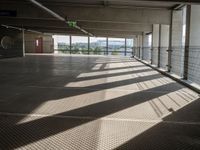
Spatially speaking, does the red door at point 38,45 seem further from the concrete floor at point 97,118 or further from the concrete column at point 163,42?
the concrete floor at point 97,118

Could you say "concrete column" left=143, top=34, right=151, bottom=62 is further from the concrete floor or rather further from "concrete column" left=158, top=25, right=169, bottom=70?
the concrete floor

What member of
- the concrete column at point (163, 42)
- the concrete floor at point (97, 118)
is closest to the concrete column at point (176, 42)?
the concrete column at point (163, 42)

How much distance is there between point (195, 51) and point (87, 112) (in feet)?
19.3

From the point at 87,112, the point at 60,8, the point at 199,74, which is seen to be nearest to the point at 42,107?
the point at 87,112

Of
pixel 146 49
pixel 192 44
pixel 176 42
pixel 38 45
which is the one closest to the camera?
pixel 192 44

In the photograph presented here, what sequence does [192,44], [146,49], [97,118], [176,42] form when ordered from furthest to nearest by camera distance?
[146,49], [176,42], [192,44], [97,118]

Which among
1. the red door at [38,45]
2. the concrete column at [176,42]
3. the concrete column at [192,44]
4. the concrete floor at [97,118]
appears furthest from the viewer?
the red door at [38,45]

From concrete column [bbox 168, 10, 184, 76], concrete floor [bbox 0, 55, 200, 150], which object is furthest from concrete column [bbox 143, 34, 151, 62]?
concrete floor [bbox 0, 55, 200, 150]

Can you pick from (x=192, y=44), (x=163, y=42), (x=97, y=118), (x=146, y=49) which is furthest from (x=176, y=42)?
(x=146, y=49)

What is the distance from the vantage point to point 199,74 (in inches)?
398

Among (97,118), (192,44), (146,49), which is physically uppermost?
(192,44)

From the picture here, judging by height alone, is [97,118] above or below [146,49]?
below

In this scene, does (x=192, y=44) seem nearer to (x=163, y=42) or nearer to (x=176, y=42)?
(x=176, y=42)

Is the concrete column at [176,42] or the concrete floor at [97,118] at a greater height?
the concrete column at [176,42]
